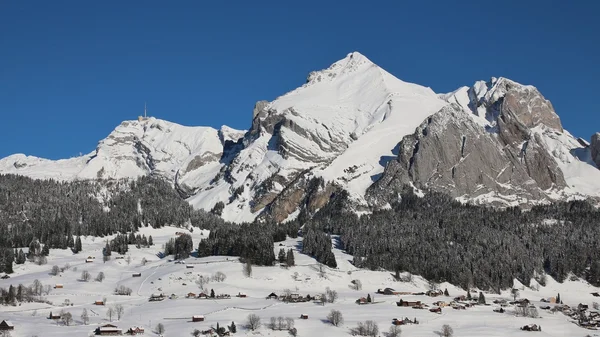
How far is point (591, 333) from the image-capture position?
18900 centimetres

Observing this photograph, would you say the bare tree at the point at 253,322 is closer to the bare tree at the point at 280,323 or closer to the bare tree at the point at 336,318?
the bare tree at the point at 280,323

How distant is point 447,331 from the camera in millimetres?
174500

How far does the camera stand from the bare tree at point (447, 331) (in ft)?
570

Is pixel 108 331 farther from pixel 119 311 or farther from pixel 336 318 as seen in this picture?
pixel 336 318

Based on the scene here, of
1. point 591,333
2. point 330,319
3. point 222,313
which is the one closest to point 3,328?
point 222,313

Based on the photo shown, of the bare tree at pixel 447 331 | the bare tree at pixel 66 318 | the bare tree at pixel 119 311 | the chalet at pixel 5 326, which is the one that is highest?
the bare tree at pixel 119 311

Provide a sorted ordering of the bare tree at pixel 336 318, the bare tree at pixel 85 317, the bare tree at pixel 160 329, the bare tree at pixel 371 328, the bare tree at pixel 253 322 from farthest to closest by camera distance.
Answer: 1. the bare tree at pixel 85 317
2. the bare tree at pixel 336 318
3. the bare tree at pixel 253 322
4. the bare tree at pixel 371 328
5. the bare tree at pixel 160 329

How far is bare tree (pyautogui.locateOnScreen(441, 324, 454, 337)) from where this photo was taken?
173625 mm

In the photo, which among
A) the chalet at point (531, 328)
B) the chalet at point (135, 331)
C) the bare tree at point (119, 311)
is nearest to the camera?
the chalet at point (135, 331)

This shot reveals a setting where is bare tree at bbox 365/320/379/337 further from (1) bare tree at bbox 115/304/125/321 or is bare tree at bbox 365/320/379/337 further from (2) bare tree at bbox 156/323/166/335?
(1) bare tree at bbox 115/304/125/321

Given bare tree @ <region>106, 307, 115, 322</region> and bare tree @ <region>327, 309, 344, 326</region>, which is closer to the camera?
bare tree @ <region>327, 309, 344, 326</region>

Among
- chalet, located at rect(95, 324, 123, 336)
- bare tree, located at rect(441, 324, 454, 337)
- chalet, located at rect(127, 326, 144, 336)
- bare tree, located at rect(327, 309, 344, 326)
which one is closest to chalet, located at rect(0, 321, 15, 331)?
chalet, located at rect(95, 324, 123, 336)

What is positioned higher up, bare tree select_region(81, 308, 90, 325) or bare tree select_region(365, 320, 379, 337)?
bare tree select_region(81, 308, 90, 325)

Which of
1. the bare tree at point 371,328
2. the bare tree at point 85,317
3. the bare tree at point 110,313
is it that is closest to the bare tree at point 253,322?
the bare tree at point 371,328
